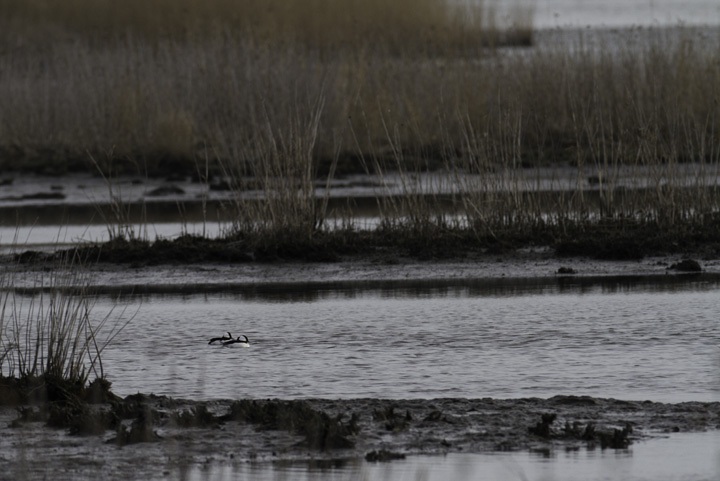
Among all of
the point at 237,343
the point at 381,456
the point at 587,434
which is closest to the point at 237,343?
the point at 237,343

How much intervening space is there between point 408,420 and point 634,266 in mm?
5855

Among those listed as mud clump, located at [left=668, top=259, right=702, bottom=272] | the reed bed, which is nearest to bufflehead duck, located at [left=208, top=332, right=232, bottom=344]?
mud clump, located at [left=668, top=259, right=702, bottom=272]

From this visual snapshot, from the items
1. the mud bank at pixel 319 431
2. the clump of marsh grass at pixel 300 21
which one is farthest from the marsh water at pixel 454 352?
the clump of marsh grass at pixel 300 21

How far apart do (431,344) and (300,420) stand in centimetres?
233

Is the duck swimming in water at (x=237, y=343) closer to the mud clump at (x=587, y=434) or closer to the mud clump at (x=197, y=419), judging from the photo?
the mud clump at (x=197, y=419)

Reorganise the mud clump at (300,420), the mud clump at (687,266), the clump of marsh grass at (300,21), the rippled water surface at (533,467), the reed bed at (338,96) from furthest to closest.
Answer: the clump of marsh grass at (300,21) < the reed bed at (338,96) < the mud clump at (687,266) < the mud clump at (300,420) < the rippled water surface at (533,467)

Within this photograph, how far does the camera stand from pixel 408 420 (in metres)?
5.98

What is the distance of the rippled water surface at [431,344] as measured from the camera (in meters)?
6.86

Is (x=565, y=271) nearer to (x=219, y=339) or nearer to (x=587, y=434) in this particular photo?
(x=219, y=339)

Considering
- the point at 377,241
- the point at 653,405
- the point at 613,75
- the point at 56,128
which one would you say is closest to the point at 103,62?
the point at 56,128

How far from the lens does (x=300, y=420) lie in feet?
19.4

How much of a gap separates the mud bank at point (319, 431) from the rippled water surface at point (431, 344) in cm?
39

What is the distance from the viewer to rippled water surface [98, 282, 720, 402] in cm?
686

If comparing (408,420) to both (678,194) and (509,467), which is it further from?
(678,194)
